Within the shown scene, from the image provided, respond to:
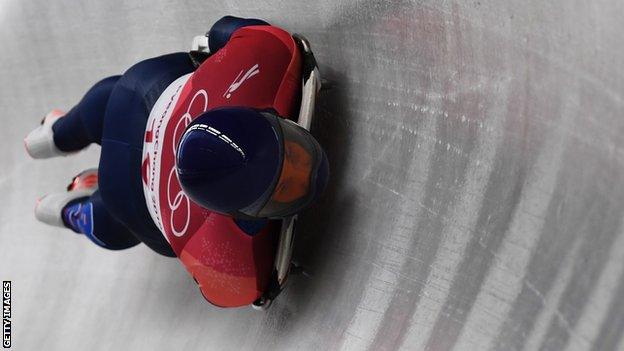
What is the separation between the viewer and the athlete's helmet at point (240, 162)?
1.78 meters

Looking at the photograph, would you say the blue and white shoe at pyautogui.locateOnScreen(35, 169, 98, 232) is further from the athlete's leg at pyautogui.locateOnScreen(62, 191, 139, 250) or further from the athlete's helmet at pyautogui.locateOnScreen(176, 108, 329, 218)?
the athlete's helmet at pyautogui.locateOnScreen(176, 108, 329, 218)

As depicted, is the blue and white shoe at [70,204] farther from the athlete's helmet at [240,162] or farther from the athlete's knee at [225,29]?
the athlete's helmet at [240,162]

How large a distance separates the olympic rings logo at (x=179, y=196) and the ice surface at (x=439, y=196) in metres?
0.40

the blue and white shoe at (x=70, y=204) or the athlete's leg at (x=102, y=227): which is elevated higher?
the athlete's leg at (x=102, y=227)

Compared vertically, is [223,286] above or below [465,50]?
below

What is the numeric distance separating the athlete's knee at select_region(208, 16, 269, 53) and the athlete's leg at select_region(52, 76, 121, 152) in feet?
1.37

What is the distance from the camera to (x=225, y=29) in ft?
8.18

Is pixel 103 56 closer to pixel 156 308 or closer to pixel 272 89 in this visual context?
pixel 156 308

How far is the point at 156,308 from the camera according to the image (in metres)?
3.18

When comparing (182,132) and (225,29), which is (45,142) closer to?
(225,29)

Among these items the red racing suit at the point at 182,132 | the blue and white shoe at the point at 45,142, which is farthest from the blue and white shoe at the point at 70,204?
the red racing suit at the point at 182,132

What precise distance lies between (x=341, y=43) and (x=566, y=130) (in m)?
0.98

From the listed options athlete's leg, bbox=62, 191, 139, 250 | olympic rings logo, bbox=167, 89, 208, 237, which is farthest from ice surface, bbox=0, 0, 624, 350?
olympic rings logo, bbox=167, 89, 208, 237

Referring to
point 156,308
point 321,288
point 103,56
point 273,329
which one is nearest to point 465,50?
point 321,288
